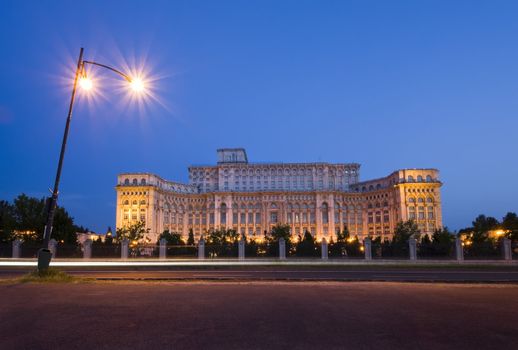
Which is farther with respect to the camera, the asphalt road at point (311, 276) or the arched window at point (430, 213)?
the arched window at point (430, 213)

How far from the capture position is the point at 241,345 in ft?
22.2

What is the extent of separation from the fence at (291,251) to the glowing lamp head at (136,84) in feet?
98.7

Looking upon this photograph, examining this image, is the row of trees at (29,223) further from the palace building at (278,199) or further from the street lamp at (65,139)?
the palace building at (278,199)

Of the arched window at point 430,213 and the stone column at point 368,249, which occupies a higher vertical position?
the arched window at point 430,213

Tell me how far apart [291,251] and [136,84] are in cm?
3495

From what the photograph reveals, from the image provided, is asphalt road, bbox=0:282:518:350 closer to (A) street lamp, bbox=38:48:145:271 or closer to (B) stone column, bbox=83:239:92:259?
(A) street lamp, bbox=38:48:145:271

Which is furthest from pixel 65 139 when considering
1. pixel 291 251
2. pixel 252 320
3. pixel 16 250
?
pixel 291 251

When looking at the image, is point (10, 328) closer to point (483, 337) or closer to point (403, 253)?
point (483, 337)

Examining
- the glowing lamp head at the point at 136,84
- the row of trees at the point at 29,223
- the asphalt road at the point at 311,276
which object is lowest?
the asphalt road at the point at 311,276

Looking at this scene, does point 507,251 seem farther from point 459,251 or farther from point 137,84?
point 137,84

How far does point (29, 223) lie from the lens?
229ft

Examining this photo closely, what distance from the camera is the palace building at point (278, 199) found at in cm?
14550

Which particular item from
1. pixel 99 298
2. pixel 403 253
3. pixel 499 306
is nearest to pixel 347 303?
pixel 499 306

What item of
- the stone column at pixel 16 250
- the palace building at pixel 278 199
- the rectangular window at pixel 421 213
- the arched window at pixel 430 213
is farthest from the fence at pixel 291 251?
the arched window at pixel 430 213
